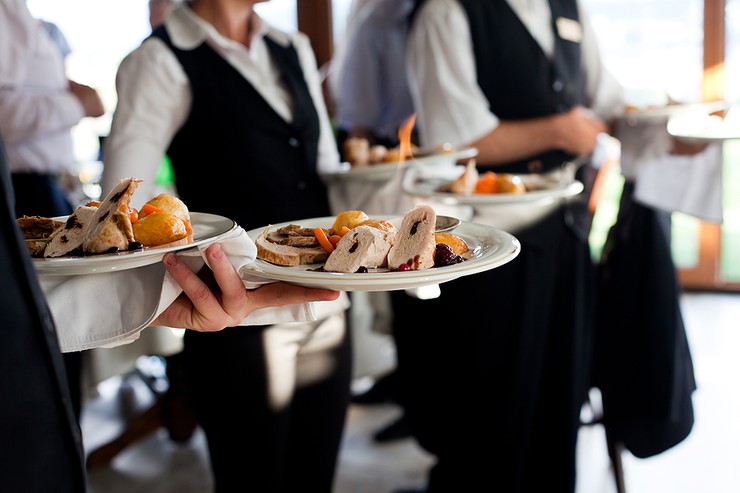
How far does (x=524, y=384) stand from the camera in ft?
6.63

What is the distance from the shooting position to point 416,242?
84 cm

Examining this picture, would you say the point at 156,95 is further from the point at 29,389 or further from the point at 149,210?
the point at 29,389

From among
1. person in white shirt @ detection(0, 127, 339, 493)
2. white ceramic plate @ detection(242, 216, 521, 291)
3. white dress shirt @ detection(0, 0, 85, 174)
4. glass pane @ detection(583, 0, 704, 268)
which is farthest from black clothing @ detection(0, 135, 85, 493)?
glass pane @ detection(583, 0, 704, 268)

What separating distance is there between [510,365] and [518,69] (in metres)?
0.79

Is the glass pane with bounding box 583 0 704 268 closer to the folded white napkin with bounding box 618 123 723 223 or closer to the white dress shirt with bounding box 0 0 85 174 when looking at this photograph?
the folded white napkin with bounding box 618 123 723 223

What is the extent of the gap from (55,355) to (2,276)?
88mm

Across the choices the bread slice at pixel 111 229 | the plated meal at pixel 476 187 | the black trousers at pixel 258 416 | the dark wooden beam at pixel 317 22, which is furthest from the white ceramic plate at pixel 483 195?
the dark wooden beam at pixel 317 22

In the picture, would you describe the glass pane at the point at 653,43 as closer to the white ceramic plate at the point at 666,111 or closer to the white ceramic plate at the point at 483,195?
the white ceramic plate at the point at 666,111

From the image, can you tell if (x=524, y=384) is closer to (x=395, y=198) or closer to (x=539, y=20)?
(x=395, y=198)

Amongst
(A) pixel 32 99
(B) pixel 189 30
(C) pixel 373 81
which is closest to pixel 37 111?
(A) pixel 32 99

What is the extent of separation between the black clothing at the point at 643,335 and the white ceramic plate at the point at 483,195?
471mm

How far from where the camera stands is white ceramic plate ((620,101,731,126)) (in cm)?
187

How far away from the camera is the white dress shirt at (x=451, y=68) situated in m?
1.88

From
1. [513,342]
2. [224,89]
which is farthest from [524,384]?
[224,89]
